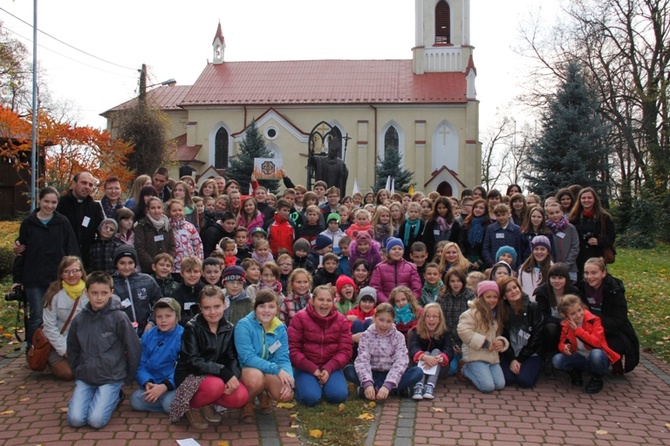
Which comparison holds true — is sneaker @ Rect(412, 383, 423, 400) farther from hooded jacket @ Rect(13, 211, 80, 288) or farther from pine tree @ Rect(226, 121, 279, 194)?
pine tree @ Rect(226, 121, 279, 194)

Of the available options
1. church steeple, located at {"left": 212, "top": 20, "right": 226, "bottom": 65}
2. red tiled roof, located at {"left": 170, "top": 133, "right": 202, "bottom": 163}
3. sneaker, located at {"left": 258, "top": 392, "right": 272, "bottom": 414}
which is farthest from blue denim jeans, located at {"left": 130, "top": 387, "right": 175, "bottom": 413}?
church steeple, located at {"left": 212, "top": 20, "right": 226, "bottom": 65}

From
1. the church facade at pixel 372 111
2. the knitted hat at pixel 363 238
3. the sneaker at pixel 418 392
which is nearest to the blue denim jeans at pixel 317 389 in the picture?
the sneaker at pixel 418 392

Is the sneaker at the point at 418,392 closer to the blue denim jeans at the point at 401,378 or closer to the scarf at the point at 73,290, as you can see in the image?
the blue denim jeans at the point at 401,378

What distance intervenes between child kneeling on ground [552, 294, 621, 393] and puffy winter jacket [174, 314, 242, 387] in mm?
3351

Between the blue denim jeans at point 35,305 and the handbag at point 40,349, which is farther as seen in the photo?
the blue denim jeans at point 35,305

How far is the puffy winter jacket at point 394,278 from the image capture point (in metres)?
7.73

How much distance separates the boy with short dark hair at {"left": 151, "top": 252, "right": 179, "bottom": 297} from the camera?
268 inches

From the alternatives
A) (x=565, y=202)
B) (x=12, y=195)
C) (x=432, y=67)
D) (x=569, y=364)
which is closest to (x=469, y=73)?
(x=432, y=67)

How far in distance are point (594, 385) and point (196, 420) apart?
3.90m

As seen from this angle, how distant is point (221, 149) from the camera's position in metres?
40.6

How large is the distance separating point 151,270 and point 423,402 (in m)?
3.42

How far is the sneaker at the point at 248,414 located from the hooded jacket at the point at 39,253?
2832 millimetres

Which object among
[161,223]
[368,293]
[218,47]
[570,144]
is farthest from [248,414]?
[218,47]

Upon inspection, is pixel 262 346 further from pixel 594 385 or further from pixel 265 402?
pixel 594 385
